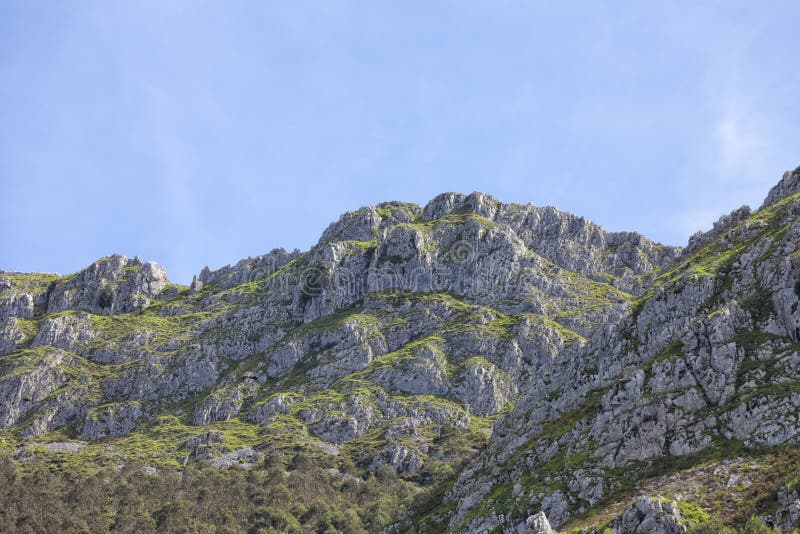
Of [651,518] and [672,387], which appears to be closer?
[651,518]

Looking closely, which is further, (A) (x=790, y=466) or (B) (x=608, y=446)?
(B) (x=608, y=446)

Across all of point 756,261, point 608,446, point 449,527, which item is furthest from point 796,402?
point 449,527

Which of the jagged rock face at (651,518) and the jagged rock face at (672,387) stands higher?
the jagged rock face at (672,387)

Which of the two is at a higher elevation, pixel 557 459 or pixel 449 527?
pixel 557 459

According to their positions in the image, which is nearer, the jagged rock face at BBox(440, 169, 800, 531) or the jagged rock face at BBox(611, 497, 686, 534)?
the jagged rock face at BBox(611, 497, 686, 534)

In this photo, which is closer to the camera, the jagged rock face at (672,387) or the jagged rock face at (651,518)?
the jagged rock face at (651,518)

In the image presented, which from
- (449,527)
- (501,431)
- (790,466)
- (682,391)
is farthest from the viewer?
(501,431)

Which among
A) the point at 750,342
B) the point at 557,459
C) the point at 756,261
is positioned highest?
the point at 756,261

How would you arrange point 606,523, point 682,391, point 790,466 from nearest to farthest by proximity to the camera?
point 790,466, point 606,523, point 682,391

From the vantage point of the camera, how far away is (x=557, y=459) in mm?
92750

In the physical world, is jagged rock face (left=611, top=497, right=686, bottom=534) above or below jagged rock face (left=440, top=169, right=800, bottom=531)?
below

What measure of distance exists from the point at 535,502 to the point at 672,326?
3477 centimetres

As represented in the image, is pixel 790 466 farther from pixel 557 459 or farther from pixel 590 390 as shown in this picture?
pixel 590 390

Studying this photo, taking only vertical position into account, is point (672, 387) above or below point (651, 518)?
above
